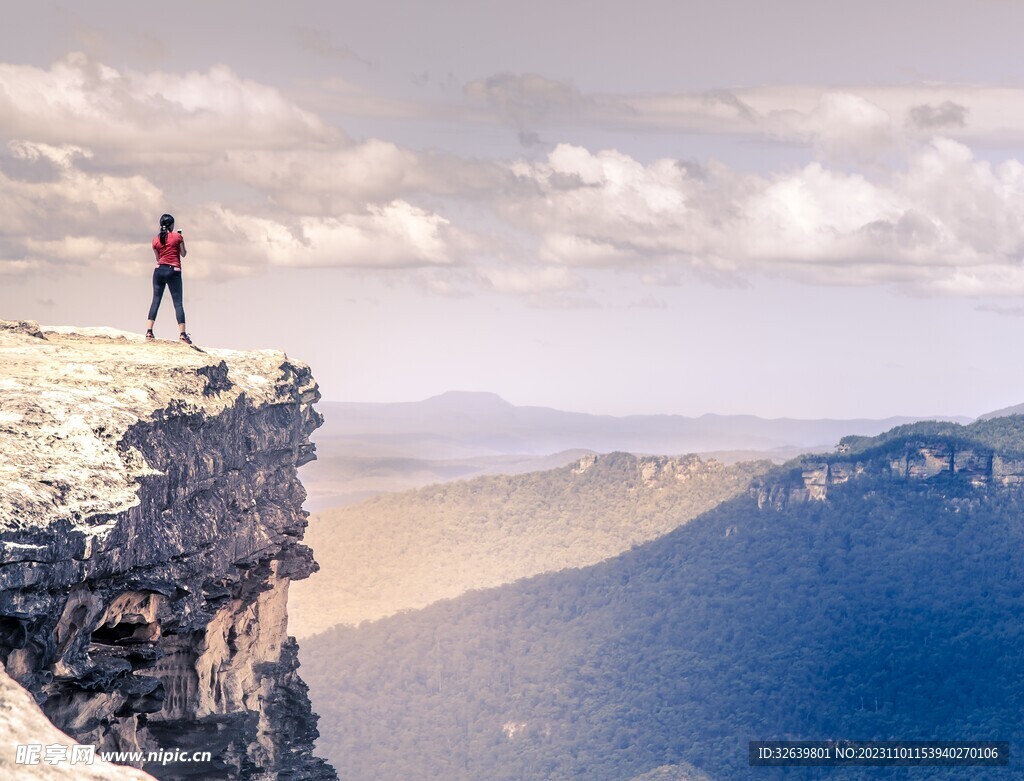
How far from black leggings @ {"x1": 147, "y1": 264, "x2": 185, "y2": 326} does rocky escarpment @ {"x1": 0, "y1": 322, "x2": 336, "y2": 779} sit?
4.05 ft

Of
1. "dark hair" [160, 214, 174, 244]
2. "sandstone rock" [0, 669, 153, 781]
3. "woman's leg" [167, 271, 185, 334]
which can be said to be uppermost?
"dark hair" [160, 214, 174, 244]

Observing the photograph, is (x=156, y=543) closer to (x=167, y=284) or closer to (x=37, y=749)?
(x=37, y=749)

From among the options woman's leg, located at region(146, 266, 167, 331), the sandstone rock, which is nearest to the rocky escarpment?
woman's leg, located at region(146, 266, 167, 331)

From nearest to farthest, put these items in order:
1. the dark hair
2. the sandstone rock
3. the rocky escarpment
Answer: the sandstone rock → the rocky escarpment → the dark hair

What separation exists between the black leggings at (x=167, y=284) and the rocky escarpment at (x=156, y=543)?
1233mm

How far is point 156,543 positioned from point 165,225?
1400 centimetres

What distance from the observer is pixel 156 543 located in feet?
89.8

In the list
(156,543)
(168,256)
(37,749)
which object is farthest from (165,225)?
(37,749)

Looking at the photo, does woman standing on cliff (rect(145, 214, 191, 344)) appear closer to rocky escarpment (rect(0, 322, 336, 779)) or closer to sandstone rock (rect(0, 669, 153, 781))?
rocky escarpment (rect(0, 322, 336, 779))

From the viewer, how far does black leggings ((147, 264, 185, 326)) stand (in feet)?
131

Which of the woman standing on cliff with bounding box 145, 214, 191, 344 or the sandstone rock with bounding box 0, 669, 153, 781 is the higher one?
the woman standing on cliff with bounding box 145, 214, 191, 344

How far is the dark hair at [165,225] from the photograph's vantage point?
1547 inches

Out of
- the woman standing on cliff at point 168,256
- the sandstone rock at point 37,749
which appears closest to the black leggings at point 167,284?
the woman standing on cliff at point 168,256

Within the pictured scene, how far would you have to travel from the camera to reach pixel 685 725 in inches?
7303
